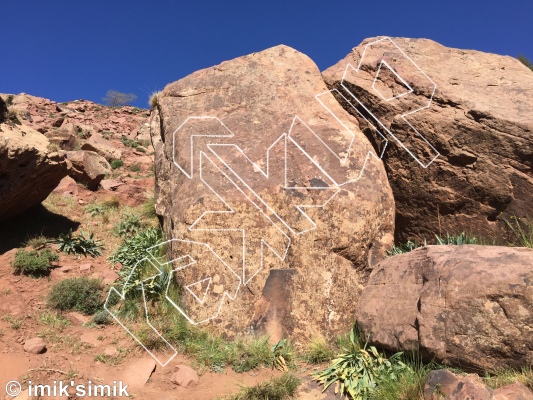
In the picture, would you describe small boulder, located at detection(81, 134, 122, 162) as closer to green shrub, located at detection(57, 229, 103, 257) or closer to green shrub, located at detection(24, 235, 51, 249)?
green shrub, located at detection(57, 229, 103, 257)

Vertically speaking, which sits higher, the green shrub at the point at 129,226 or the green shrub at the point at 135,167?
the green shrub at the point at 135,167

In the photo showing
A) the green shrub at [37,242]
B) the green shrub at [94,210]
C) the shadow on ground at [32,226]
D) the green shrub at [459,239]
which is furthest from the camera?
the green shrub at [94,210]

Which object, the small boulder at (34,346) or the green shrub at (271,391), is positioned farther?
the small boulder at (34,346)

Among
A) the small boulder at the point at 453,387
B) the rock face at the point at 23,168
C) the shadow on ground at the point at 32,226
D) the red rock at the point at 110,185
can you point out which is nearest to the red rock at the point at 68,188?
the red rock at the point at 110,185

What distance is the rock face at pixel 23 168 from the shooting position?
22.1 feet

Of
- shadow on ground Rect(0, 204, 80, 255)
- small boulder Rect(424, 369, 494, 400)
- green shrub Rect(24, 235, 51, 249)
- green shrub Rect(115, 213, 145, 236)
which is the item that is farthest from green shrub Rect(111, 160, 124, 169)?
small boulder Rect(424, 369, 494, 400)

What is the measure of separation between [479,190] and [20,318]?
5844mm

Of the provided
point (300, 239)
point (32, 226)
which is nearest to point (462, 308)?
point (300, 239)

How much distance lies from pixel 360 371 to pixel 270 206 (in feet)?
7.32

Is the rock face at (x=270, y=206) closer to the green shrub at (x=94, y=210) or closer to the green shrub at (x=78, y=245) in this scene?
the green shrub at (x=78, y=245)

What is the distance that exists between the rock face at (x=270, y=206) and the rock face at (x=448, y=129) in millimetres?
445

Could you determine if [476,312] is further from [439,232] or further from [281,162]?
[281,162]

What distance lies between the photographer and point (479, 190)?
6016 mm

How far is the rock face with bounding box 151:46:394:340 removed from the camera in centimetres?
538
